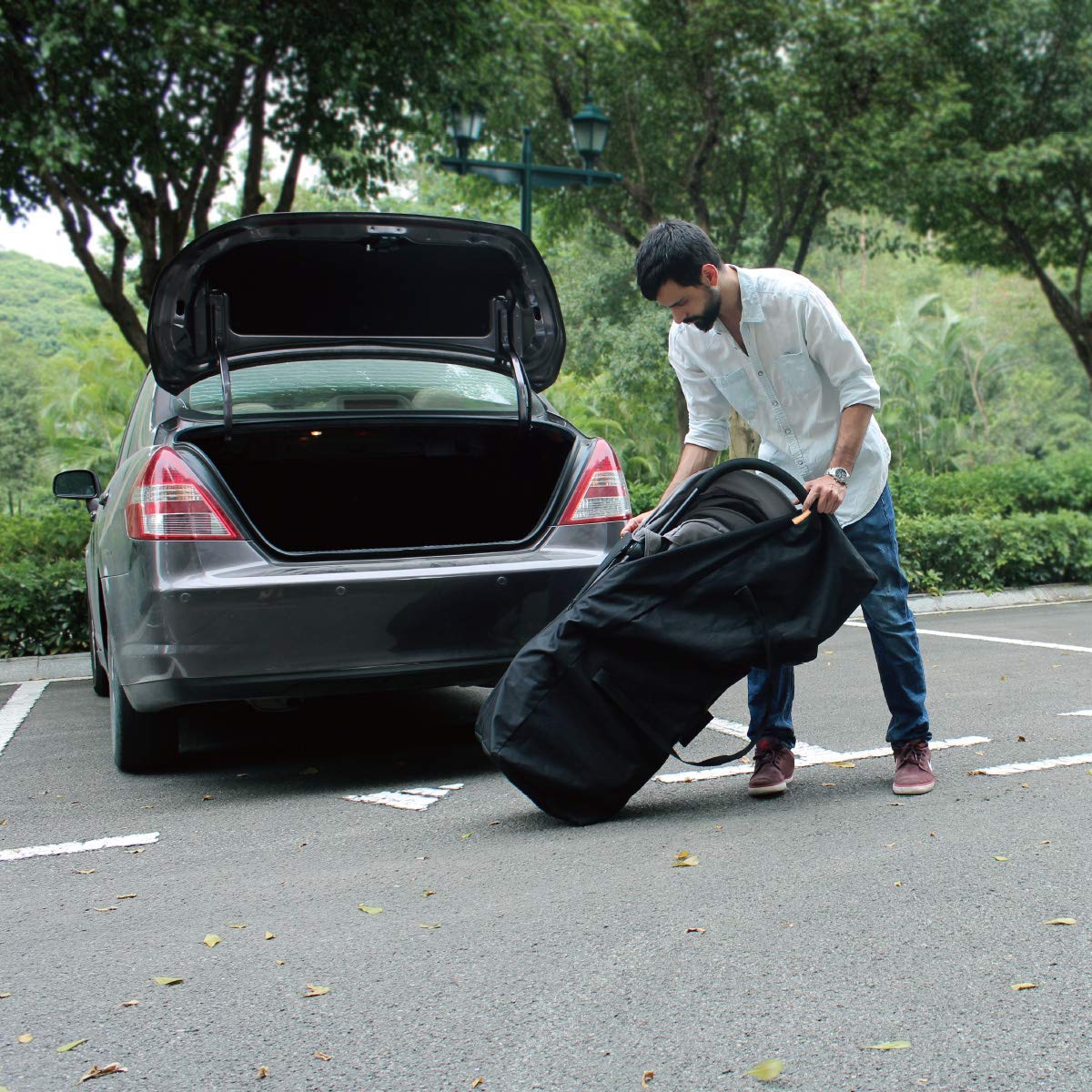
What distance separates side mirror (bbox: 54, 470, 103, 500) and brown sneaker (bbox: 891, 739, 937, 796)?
379cm

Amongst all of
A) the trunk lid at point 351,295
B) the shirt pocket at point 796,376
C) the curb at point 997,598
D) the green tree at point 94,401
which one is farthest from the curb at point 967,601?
the green tree at point 94,401

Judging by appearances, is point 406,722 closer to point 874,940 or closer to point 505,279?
point 505,279

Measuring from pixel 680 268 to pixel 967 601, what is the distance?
740 centimetres

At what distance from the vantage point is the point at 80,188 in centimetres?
1190

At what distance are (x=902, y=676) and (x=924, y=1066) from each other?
197cm

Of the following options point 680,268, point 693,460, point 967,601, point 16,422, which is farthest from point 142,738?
point 16,422

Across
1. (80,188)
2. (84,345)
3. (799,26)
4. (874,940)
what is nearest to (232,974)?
(874,940)

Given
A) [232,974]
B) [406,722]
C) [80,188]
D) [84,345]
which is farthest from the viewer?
[84,345]

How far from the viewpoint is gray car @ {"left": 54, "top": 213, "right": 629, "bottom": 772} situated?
3.98 m

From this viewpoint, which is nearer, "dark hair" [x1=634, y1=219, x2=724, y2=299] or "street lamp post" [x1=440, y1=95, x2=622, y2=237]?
"dark hair" [x1=634, y1=219, x2=724, y2=299]

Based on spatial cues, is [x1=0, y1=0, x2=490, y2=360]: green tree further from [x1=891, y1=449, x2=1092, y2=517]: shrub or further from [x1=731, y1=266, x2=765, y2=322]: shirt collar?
[x1=731, y1=266, x2=765, y2=322]: shirt collar

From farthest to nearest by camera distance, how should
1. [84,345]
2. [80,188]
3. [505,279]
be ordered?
[84,345] < [80,188] < [505,279]

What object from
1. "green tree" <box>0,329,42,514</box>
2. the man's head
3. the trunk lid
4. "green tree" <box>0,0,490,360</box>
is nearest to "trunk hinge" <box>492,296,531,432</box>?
the trunk lid

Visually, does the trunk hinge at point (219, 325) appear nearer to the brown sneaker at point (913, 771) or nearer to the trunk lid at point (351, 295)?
the trunk lid at point (351, 295)
